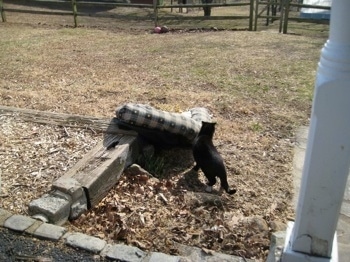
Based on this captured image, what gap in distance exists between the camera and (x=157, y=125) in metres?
3.68

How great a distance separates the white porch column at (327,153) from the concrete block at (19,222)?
1.55 meters

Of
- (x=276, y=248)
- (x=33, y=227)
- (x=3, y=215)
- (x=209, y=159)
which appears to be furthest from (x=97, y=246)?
(x=209, y=159)

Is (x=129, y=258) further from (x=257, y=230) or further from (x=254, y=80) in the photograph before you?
(x=254, y=80)

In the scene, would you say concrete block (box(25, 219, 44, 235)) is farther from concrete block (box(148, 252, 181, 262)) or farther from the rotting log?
the rotting log

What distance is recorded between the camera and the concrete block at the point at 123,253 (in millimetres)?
2244

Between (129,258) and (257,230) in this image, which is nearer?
(129,258)

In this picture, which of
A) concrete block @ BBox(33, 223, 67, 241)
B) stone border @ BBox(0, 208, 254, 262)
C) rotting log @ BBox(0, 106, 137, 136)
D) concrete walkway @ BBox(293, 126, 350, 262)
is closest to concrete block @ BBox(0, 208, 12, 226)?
stone border @ BBox(0, 208, 254, 262)

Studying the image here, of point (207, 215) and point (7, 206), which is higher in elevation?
point (7, 206)

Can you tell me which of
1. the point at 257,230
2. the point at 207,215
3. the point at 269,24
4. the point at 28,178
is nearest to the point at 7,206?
the point at 28,178

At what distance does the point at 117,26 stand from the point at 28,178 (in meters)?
9.90

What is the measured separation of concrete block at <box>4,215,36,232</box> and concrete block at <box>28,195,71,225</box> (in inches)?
3.3

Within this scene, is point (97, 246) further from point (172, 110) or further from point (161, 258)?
point (172, 110)

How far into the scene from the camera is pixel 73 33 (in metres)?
10.3

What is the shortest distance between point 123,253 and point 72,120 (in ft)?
6.49
